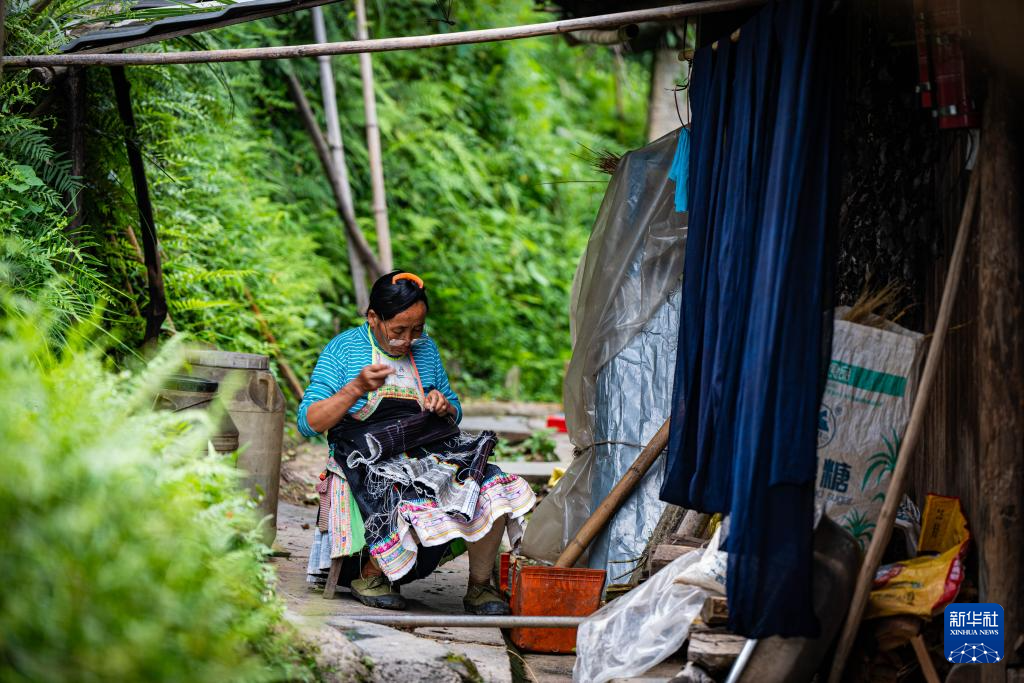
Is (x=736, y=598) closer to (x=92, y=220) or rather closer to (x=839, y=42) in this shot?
(x=839, y=42)

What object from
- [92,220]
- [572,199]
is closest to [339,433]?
[92,220]

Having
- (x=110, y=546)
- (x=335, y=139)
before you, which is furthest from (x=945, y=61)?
(x=335, y=139)

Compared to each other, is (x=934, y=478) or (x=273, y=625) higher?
(x=934, y=478)

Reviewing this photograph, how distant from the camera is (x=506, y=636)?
184 inches

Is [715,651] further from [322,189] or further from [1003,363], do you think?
[322,189]

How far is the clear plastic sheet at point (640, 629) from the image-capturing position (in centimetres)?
374

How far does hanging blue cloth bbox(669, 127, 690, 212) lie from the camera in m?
4.46

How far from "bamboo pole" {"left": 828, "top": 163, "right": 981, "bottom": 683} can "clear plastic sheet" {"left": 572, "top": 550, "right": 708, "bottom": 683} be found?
56cm

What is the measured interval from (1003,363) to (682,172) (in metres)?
1.63

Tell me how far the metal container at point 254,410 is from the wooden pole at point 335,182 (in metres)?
4.80

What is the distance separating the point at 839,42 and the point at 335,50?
1855mm

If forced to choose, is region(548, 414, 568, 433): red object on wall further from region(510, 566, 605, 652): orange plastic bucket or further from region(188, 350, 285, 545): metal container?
region(510, 566, 605, 652): orange plastic bucket

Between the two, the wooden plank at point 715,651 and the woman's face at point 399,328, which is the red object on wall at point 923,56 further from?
the woman's face at point 399,328

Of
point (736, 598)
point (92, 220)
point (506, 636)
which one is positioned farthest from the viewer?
point (92, 220)
